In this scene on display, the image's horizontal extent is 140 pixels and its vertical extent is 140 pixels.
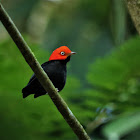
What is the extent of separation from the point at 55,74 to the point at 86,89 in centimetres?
433

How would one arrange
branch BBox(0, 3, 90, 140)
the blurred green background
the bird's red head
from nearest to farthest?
branch BBox(0, 3, 90, 140), the bird's red head, the blurred green background

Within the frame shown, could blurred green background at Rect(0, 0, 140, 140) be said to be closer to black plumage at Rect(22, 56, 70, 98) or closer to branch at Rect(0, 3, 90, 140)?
black plumage at Rect(22, 56, 70, 98)

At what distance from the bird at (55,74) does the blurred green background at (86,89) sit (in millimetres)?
1482

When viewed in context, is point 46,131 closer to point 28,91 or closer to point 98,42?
point 98,42

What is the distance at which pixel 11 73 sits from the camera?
6.04 meters

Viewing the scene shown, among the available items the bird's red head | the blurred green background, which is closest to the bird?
the bird's red head

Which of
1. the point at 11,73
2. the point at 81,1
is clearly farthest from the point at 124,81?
the point at 81,1

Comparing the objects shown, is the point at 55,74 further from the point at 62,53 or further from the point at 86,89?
the point at 86,89

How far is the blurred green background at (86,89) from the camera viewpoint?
229 inches

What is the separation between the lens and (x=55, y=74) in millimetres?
2848

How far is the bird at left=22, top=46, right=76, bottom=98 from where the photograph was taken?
276 cm

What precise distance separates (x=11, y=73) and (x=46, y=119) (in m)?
1.36

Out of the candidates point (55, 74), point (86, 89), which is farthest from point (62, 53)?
point (86, 89)

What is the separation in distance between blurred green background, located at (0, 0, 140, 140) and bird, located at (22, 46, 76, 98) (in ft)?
4.86
